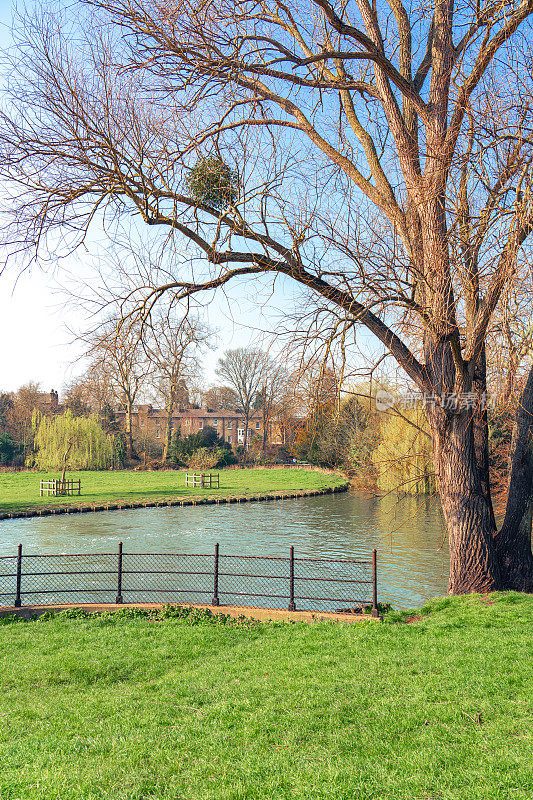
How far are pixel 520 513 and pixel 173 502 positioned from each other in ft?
67.2

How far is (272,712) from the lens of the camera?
502cm

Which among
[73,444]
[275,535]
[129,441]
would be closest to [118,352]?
[275,535]

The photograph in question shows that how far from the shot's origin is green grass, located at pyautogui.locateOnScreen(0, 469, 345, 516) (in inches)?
1128

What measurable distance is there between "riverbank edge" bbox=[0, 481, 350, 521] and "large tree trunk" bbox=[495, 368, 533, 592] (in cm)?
1976

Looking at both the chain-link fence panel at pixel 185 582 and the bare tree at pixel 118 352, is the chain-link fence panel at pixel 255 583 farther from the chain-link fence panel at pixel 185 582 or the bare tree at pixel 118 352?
the bare tree at pixel 118 352

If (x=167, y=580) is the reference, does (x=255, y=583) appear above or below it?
below

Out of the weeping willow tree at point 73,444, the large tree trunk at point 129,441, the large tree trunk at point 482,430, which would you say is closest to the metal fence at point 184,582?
the large tree trunk at point 482,430

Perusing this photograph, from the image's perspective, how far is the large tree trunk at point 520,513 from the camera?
1005cm

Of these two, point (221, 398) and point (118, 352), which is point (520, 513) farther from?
point (221, 398)

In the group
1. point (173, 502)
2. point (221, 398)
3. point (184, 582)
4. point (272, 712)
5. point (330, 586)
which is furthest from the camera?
point (221, 398)

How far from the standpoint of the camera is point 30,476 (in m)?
42.2

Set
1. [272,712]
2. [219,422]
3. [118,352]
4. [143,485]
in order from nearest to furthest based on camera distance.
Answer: [272,712] → [118,352] → [143,485] → [219,422]

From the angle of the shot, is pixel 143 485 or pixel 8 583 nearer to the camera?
pixel 8 583

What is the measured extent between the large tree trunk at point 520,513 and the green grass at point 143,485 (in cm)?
2129
